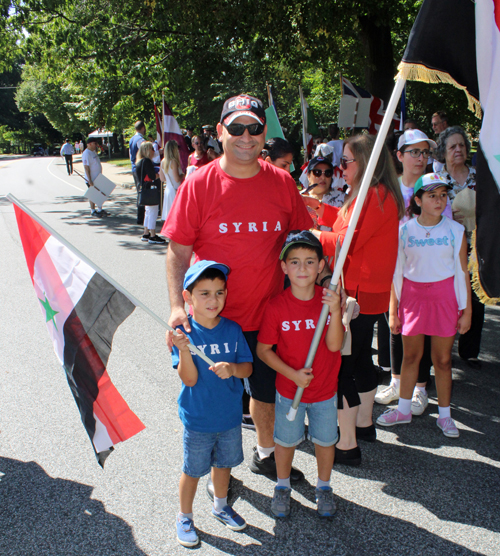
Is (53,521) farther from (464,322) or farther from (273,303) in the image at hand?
(464,322)

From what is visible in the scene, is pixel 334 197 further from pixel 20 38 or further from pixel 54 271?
pixel 20 38

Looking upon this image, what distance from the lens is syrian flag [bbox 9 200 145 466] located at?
2.42 m

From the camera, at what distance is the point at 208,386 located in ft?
8.55

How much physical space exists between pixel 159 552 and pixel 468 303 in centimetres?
244

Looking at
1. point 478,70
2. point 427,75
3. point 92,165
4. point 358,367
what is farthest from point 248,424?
point 92,165

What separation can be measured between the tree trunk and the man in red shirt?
8454 millimetres

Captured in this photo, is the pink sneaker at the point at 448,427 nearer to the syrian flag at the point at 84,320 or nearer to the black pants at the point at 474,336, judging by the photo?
the black pants at the point at 474,336

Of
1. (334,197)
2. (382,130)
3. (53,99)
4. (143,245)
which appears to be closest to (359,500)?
(382,130)

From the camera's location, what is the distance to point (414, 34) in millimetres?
2350

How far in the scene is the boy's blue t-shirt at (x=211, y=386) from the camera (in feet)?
8.51

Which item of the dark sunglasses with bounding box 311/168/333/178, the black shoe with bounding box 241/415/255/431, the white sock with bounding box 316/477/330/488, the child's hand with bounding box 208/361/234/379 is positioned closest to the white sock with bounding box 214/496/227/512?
the white sock with bounding box 316/477/330/488

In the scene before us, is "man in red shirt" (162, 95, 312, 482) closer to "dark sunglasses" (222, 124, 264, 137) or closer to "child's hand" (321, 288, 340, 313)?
"dark sunglasses" (222, 124, 264, 137)

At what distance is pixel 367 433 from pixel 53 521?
199 centimetres

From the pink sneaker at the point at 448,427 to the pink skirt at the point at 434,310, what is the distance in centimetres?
60
